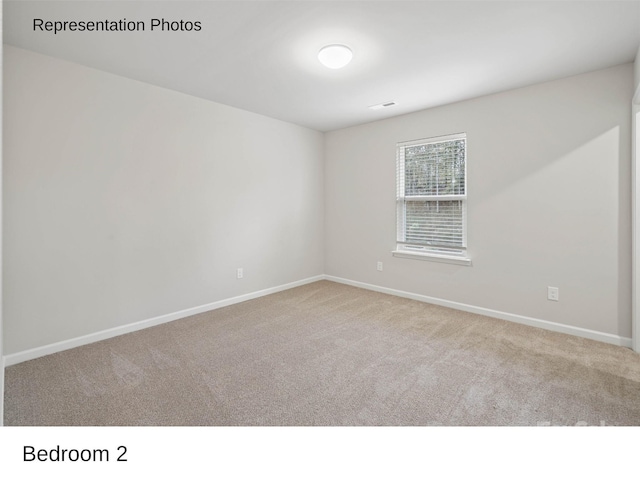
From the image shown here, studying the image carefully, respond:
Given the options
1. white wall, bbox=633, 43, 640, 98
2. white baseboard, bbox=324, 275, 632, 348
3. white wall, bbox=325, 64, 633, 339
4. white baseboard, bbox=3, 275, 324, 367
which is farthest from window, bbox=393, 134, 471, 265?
white baseboard, bbox=3, 275, 324, 367

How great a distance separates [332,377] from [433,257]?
2.28 metres

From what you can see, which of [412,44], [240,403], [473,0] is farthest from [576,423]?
[412,44]

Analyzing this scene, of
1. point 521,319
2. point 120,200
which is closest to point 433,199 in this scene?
point 521,319

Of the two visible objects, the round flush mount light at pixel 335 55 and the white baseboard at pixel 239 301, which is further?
the white baseboard at pixel 239 301

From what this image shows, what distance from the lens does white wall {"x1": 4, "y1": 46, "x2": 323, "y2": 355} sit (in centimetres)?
254

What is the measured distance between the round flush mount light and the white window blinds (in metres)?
1.84

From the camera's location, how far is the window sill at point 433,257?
3.76 metres

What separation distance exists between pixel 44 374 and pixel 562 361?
387 centimetres

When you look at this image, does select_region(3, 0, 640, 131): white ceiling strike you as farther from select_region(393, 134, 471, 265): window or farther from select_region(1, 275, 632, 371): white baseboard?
select_region(1, 275, 632, 371): white baseboard

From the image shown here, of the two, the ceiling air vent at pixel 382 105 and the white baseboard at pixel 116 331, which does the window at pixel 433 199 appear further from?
the white baseboard at pixel 116 331

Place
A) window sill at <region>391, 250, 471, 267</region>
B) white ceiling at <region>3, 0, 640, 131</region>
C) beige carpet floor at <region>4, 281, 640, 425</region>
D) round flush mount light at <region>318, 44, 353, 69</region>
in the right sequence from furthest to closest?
window sill at <region>391, 250, 471, 267</region> → round flush mount light at <region>318, 44, 353, 69</region> → white ceiling at <region>3, 0, 640, 131</region> → beige carpet floor at <region>4, 281, 640, 425</region>

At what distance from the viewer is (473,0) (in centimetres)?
196

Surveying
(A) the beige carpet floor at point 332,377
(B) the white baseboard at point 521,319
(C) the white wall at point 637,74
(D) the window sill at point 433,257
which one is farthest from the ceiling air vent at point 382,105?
(A) the beige carpet floor at point 332,377

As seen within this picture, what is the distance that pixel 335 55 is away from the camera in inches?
98.6
